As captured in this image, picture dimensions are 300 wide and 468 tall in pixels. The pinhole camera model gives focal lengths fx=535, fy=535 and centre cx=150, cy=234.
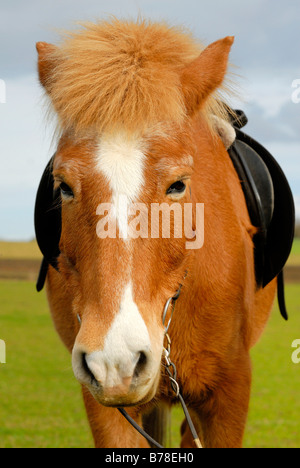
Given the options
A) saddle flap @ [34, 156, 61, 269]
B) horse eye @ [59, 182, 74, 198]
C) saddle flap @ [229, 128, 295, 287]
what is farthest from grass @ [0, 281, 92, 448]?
saddle flap @ [229, 128, 295, 287]

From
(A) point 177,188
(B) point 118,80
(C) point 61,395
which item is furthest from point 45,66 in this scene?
(C) point 61,395

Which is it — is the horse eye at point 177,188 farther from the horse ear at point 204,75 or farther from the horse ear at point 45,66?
the horse ear at point 45,66

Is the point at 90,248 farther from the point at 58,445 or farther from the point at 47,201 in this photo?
the point at 58,445

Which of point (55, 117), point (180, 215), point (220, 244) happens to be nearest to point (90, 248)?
point (180, 215)

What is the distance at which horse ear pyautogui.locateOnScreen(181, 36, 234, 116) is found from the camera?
Result: 268cm

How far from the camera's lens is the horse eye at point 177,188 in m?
2.43

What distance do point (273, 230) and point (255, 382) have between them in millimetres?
6545

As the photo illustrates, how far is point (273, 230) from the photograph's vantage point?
13.2 feet

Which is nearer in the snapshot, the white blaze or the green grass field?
the white blaze

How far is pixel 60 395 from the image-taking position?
8.76 meters

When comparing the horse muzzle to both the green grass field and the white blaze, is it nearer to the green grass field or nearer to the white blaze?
the white blaze

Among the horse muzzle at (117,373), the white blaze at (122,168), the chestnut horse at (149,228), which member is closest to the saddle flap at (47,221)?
the chestnut horse at (149,228)

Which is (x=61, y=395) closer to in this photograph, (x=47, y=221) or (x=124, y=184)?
(x=47, y=221)
